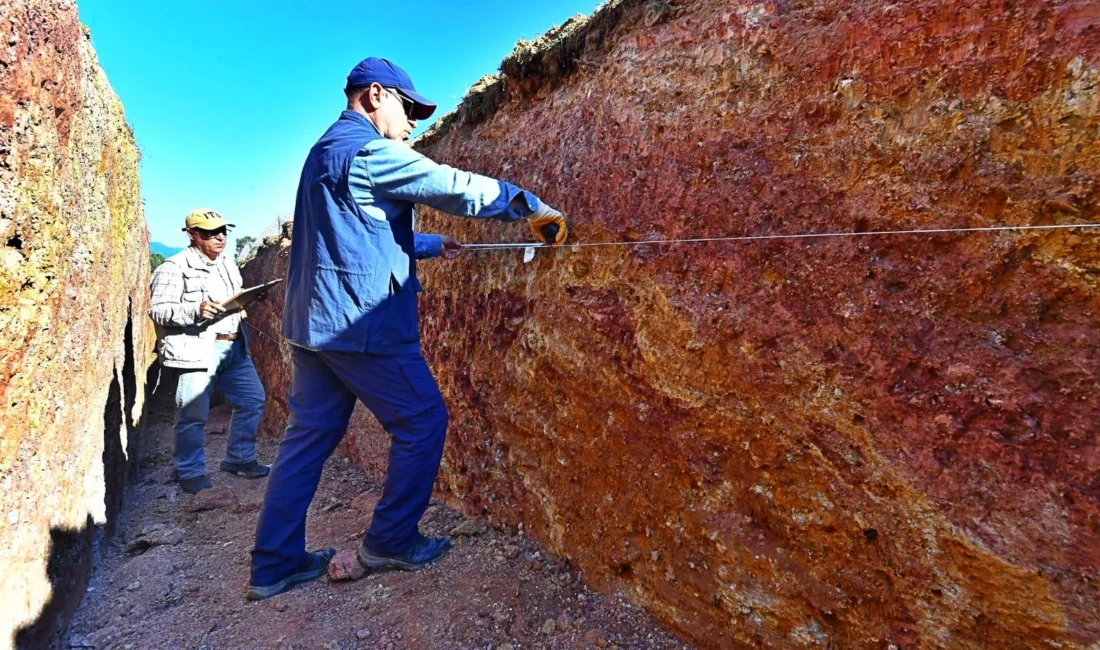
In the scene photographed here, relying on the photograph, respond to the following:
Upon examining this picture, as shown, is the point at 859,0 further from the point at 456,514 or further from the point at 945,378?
the point at 456,514

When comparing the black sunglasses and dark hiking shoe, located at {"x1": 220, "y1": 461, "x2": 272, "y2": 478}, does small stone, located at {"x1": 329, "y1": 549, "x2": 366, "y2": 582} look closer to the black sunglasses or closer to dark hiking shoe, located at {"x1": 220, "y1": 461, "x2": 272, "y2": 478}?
dark hiking shoe, located at {"x1": 220, "y1": 461, "x2": 272, "y2": 478}

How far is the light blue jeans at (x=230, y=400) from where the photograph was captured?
378 cm

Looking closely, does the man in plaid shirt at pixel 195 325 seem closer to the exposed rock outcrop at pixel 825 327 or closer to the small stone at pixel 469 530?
the small stone at pixel 469 530

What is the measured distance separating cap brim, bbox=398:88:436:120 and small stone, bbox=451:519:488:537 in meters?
1.82

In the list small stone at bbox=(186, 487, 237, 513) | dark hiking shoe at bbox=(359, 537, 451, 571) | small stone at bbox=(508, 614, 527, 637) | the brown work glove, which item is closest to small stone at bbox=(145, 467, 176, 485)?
small stone at bbox=(186, 487, 237, 513)

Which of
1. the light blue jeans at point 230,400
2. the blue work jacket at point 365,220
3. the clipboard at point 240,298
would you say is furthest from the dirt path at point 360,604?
the clipboard at point 240,298

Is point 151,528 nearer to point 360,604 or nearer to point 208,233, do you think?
point 360,604

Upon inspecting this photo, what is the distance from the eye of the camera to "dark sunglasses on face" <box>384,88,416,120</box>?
7.76 feet

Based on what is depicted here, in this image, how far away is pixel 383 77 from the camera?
7.70 ft

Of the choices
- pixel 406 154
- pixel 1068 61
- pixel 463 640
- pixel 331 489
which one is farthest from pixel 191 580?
pixel 1068 61

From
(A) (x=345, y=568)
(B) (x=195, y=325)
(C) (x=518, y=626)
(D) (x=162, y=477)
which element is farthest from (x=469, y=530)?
(D) (x=162, y=477)

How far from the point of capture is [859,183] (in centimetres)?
163

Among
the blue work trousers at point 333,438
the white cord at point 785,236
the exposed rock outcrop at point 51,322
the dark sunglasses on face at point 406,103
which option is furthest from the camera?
the dark sunglasses on face at point 406,103

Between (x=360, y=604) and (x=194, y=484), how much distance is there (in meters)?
2.15
